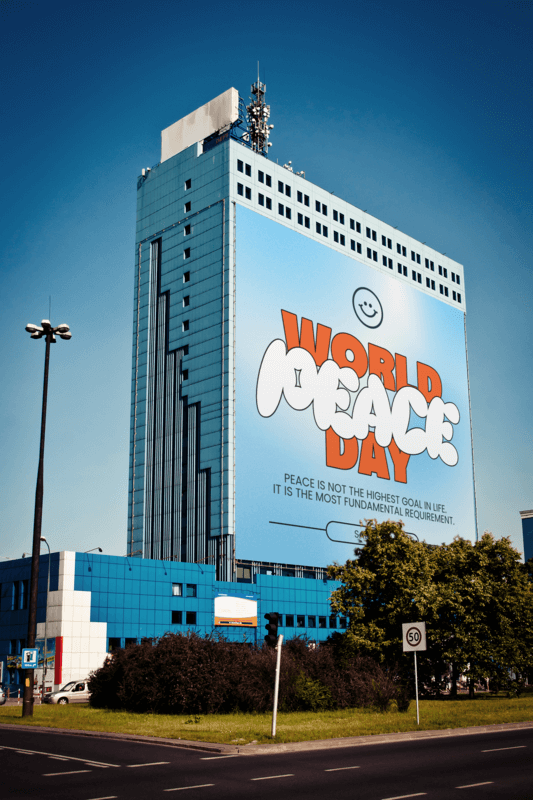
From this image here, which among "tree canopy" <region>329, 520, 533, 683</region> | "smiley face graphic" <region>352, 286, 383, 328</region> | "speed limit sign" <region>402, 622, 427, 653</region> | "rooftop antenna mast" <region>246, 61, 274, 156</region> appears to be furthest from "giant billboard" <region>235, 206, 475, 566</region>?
"speed limit sign" <region>402, 622, 427, 653</region>

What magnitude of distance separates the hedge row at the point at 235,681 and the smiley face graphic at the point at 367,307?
2739 inches

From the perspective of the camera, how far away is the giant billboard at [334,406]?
8625 centimetres

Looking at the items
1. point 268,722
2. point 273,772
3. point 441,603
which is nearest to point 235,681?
point 268,722

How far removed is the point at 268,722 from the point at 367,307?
7950 centimetres

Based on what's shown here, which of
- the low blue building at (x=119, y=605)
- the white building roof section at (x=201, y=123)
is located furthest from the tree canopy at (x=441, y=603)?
the white building roof section at (x=201, y=123)

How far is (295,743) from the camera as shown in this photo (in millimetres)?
21281

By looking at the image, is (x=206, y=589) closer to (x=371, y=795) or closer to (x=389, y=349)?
(x=389, y=349)

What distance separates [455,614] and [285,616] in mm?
40189

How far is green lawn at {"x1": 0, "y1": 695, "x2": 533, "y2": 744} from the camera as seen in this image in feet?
77.2

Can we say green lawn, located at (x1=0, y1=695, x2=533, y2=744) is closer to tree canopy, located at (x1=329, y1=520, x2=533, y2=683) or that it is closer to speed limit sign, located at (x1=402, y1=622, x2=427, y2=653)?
speed limit sign, located at (x1=402, y1=622, x2=427, y2=653)

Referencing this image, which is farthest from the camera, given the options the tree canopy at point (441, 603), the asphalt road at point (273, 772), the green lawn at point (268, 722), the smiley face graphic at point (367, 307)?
the smiley face graphic at point (367, 307)

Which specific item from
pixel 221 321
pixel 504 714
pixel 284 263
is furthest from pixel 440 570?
pixel 284 263

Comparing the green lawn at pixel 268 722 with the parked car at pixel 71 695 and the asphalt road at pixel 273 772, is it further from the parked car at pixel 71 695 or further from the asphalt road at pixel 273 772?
the parked car at pixel 71 695

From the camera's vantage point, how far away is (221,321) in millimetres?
87062
